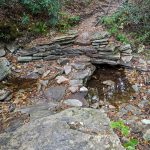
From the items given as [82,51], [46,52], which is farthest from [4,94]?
[82,51]

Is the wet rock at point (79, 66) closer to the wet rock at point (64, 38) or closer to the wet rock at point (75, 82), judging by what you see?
the wet rock at point (75, 82)

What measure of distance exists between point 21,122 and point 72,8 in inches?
233

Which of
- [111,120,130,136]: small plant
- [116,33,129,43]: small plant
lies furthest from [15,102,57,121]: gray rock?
[116,33,129,43]: small plant

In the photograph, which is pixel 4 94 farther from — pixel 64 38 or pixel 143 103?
pixel 143 103

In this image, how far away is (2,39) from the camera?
26.6 feet

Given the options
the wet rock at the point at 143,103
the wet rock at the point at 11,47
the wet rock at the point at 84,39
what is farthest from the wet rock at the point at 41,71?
the wet rock at the point at 143,103

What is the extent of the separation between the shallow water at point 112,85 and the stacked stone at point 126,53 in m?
0.28

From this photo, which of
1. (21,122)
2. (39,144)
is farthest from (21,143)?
(21,122)

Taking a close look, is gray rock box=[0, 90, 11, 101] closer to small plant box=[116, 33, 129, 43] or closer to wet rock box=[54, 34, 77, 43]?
wet rock box=[54, 34, 77, 43]

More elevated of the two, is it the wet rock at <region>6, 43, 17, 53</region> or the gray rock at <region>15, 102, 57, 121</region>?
the wet rock at <region>6, 43, 17, 53</region>

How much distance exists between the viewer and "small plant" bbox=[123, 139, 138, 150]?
467 cm

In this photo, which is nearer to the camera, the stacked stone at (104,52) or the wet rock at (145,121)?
the wet rock at (145,121)

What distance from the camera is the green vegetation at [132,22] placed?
825 cm

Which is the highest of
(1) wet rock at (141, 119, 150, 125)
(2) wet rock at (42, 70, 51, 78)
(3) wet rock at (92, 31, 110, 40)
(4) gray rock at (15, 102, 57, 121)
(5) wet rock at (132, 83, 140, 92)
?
(3) wet rock at (92, 31, 110, 40)
